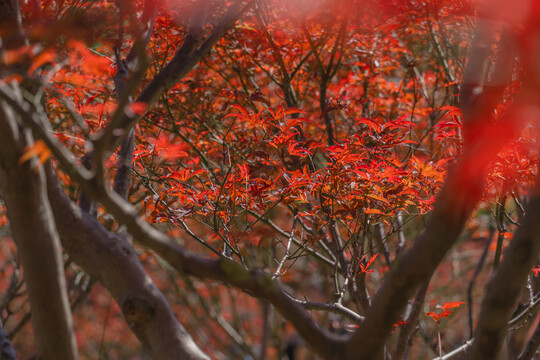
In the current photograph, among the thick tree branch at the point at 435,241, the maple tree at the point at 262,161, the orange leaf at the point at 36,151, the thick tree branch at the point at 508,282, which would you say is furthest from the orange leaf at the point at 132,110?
the thick tree branch at the point at 508,282

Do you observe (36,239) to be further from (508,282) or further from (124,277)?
(508,282)

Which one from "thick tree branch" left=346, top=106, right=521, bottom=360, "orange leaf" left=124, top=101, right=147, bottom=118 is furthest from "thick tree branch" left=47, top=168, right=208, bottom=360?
"thick tree branch" left=346, top=106, right=521, bottom=360

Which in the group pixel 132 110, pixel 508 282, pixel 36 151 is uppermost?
pixel 132 110

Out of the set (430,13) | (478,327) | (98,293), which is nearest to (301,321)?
(478,327)

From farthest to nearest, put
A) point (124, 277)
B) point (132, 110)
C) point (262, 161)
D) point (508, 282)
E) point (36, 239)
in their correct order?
point (262, 161) < point (124, 277) < point (132, 110) < point (36, 239) < point (508, 282)

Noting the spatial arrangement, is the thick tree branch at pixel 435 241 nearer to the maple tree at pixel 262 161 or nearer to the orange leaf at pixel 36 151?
the maple tree at pixel 262 161

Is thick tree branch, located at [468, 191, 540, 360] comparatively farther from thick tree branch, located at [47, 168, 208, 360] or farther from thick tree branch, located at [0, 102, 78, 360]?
thick tree branch, located at [0, 102, 78, 360]

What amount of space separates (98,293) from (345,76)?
741 cm

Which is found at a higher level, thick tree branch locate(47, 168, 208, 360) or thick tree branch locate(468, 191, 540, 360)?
thick tree branch locate(47, 168, 208, 360)

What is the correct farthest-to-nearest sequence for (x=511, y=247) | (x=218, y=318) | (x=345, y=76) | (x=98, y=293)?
(x=98, y=293) < (x=218, y=318) < (x=345, y=76) < (x=511, y=247)

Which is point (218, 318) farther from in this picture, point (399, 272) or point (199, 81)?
point (399, 272)

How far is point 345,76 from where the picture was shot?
543cm

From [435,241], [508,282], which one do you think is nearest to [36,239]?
[435,241]

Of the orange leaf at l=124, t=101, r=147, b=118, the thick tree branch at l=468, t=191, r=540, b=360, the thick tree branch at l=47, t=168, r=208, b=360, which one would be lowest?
the thick tree branch at l=468, t=191, r=540, b=360
